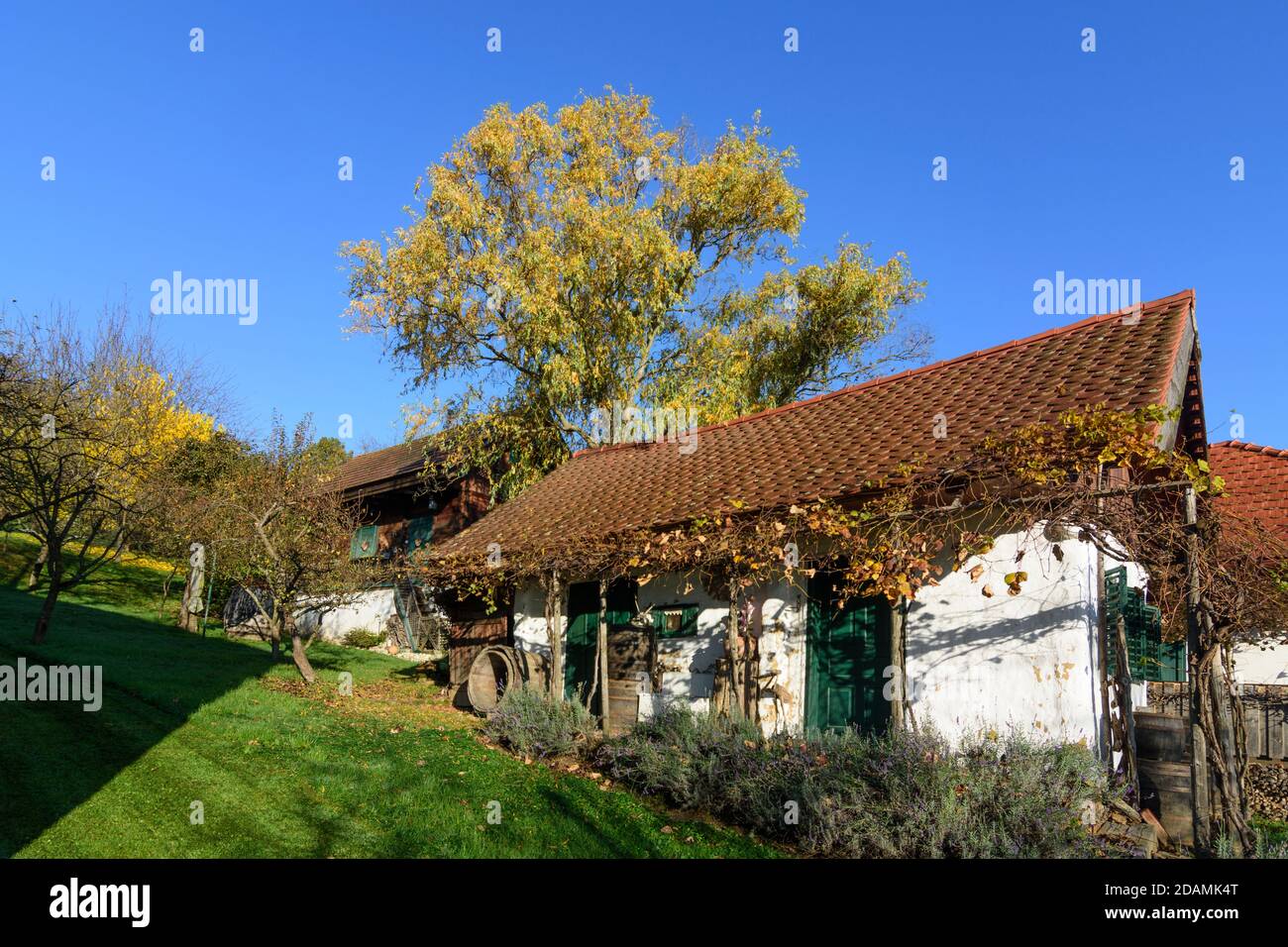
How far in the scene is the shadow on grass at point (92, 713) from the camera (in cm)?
659

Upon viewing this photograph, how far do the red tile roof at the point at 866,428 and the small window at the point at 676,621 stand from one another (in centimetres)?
124

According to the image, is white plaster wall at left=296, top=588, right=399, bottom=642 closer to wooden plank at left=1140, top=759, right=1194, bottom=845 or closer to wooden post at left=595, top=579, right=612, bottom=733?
wooden post at left=595, top=579, right=612, bottom=733

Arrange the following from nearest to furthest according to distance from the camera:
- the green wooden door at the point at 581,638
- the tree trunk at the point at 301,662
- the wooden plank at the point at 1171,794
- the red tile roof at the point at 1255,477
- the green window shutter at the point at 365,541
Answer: the wooden plank at the point at 1171,794, the tree trunk at the point at 301,662, the green wooden door at the point at 581,638, the red tile roof at the point at 1255,477, the green window shutter at the point at 365,541

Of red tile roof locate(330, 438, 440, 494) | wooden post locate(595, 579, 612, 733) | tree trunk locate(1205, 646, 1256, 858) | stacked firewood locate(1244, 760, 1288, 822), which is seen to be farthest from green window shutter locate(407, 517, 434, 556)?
tree trunk locate(1205, 646, 1256, 858)

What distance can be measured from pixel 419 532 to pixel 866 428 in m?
16.3

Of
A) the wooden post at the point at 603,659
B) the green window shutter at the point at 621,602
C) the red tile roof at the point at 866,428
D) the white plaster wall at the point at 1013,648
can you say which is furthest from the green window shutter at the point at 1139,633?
the green window shutter at the point at 621,602

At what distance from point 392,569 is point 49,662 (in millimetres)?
5282

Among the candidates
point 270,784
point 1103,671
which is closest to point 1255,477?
point 1103,671

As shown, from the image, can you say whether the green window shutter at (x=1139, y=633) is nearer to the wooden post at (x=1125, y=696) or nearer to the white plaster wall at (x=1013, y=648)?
the wooden post at (x=1125, y=696)

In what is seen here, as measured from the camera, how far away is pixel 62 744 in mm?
7848

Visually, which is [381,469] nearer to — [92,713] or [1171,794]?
[92,713]

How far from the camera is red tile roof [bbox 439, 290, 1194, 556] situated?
31.6 feet

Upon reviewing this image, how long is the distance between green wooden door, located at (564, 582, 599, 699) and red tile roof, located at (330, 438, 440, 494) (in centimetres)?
1099
